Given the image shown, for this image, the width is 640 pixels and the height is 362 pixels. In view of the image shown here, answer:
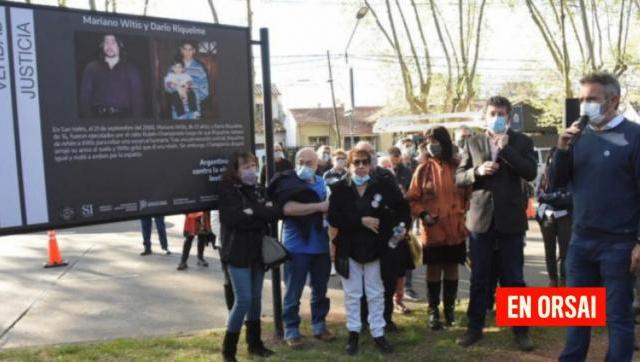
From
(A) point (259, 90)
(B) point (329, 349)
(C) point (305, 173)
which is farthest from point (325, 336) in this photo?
(A) point (259, 90)

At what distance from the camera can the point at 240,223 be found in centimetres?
435

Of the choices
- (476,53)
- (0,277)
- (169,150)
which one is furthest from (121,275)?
(476,53)

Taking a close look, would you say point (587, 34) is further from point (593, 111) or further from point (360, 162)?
point (593, 111)

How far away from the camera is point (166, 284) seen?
7766mm

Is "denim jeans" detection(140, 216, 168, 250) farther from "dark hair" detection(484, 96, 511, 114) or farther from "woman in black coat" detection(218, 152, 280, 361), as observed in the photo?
"dark hair" detection(484, 96, 511, 114)

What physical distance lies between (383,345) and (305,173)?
1685 mm

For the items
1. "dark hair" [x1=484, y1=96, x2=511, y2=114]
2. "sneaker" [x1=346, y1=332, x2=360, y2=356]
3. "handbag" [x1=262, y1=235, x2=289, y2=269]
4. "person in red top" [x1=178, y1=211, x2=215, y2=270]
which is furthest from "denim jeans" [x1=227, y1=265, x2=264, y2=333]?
"person in red top" [x1=178, y1=211, x2=215, y2=270]

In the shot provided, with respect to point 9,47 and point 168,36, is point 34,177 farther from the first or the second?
point 168,36

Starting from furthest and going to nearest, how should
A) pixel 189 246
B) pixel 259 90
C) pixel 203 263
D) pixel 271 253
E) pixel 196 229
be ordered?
1. pixel 259 90
2. pixel 203 263
3. pixel 189 246
4. pixel 196 229
5. pixel 271 253

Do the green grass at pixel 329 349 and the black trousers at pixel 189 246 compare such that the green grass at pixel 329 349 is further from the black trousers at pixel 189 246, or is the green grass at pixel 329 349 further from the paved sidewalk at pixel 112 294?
the black trousers at pixel 189 246

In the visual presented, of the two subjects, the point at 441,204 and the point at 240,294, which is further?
the point at 441,204

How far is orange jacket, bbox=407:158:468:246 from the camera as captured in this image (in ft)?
17.3

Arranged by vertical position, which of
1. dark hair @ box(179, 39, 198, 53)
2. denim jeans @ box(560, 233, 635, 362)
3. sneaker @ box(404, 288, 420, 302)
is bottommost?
sneaker @ box(404, 288, 420, 302)

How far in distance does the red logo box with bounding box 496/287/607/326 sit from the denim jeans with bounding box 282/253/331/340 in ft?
5.30
